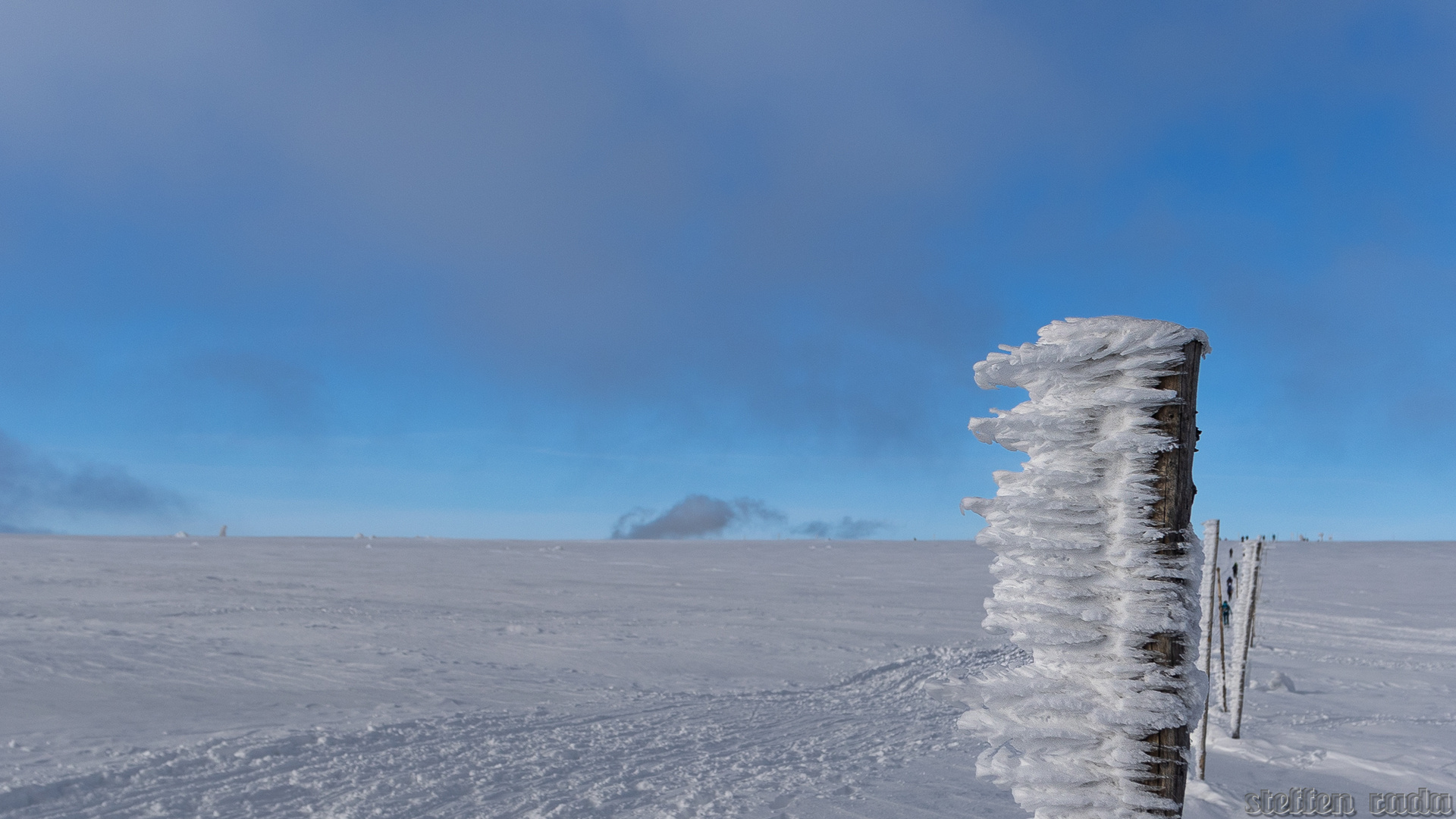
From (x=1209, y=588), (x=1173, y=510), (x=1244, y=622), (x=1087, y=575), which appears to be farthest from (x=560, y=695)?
(x=1173, y=510)

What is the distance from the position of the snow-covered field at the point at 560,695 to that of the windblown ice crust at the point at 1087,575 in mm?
242

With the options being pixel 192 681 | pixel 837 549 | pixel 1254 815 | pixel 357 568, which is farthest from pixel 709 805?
pixel 837 549

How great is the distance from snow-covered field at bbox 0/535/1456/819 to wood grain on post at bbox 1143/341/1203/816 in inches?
17.8

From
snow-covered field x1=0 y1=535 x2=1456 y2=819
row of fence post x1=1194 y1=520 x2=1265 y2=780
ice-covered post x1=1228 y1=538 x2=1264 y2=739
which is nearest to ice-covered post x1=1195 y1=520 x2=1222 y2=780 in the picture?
row of fence post x1=1194 y1=520 x2=1265 y2=780

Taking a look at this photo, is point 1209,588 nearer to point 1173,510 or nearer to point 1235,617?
point 1235,617

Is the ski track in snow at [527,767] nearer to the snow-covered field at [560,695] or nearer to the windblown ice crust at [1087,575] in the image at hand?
the snow-covered field at [560,695]

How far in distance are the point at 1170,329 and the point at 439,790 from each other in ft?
18.4

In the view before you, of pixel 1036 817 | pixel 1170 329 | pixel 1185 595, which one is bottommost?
pixel 1036 817

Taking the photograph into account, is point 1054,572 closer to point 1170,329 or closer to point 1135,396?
point 1135,396

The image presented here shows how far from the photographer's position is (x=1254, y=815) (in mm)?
6691

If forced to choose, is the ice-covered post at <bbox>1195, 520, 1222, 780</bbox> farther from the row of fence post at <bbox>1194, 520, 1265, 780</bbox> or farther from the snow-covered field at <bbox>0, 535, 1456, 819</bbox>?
the snow-covered field at <bbox>0, 535, 1456, 819</bbox>

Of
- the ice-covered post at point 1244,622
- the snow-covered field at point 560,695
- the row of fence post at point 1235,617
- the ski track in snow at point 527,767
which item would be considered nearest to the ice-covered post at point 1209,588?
the row of fence post at point 1235,617

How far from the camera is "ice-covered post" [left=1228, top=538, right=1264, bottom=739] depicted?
8812 millimetres

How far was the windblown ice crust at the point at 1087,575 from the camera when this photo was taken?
184 centimetres
